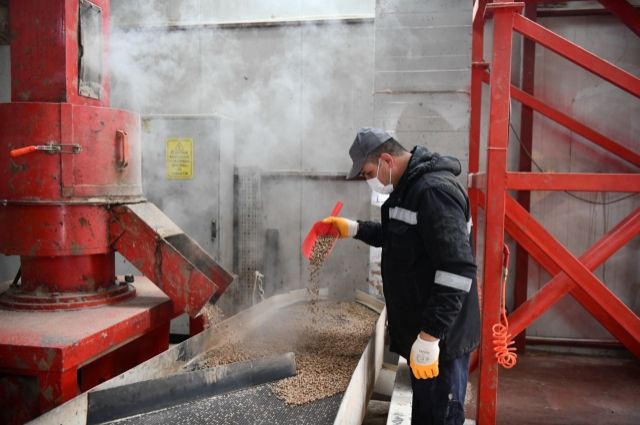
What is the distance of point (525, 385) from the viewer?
442cm

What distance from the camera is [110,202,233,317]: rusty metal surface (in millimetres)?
2852

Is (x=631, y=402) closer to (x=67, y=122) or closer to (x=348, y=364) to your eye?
(x=348, y=364)

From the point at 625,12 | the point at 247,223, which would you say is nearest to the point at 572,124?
the point at 625,12

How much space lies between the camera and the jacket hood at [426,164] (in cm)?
262

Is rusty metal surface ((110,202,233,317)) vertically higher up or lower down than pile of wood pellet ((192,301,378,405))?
higher up

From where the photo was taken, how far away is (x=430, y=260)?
2.61 metres

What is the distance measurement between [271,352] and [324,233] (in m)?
0.90

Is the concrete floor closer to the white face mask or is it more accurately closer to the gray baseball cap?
the white face mask

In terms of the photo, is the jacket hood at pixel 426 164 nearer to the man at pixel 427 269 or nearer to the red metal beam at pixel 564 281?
the man at pixel 427 269

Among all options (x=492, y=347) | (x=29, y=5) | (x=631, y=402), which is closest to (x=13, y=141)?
(x=29, y=5)

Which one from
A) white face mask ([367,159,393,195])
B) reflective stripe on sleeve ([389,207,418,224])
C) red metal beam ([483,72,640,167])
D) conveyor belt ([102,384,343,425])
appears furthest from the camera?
red metal beam ([483,72,640,167])

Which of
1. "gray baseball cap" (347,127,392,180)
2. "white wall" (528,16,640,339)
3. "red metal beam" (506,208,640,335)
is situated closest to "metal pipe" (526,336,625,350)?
"white wall" (528,16,640,339)

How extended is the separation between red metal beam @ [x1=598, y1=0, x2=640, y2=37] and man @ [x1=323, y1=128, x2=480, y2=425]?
3.09 m

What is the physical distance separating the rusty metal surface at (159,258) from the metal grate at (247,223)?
9.23 ft
